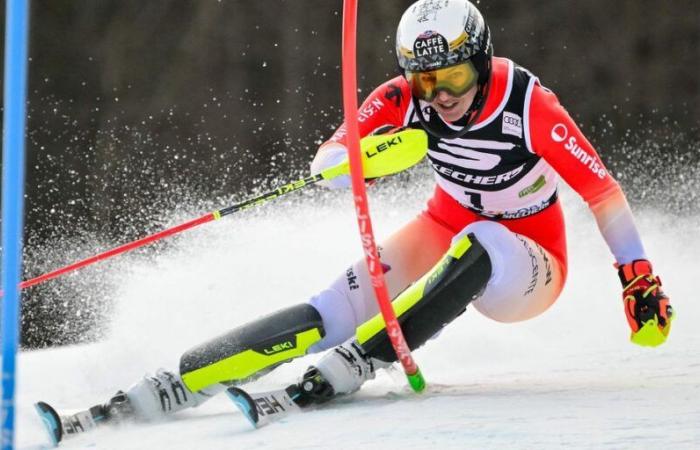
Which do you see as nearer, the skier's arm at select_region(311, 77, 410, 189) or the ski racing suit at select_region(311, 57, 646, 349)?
the ski racing suit at select_region(311, 57, 646, 349)

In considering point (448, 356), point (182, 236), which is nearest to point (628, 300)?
point (448, 356)

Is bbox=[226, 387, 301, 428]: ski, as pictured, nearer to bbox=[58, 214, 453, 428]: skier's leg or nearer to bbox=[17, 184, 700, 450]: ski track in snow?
bbox=[17, 184, 700, 450]: ski track in snow

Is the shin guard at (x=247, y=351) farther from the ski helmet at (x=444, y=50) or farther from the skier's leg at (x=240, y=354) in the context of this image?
the ski helmet at (x=444, y=50)

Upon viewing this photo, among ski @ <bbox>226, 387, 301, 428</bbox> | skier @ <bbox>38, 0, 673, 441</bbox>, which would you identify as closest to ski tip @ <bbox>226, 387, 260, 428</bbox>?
ski @ <bbox>226, 387, 301, 428</bbox>

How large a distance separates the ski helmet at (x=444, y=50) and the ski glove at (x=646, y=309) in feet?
1.94

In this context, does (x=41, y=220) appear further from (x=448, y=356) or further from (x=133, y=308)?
(x=448, y=356)

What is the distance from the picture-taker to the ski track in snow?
1.81m

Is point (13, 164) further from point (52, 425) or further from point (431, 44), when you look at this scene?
point (431, 44)

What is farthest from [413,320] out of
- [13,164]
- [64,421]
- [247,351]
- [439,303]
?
[13,164]

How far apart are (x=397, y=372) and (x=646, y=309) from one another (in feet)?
2.26

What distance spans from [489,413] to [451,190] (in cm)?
99

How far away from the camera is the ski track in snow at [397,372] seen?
5.95ft

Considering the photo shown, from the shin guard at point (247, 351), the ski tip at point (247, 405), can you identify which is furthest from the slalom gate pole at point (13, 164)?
the shin guard at point (247, 351)

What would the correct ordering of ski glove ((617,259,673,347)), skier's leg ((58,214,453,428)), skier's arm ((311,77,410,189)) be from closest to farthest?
ski glove ((617,259,673,347))
skier's leg ((58,214,453,428))
skier's arm ((311,77,410,189))
